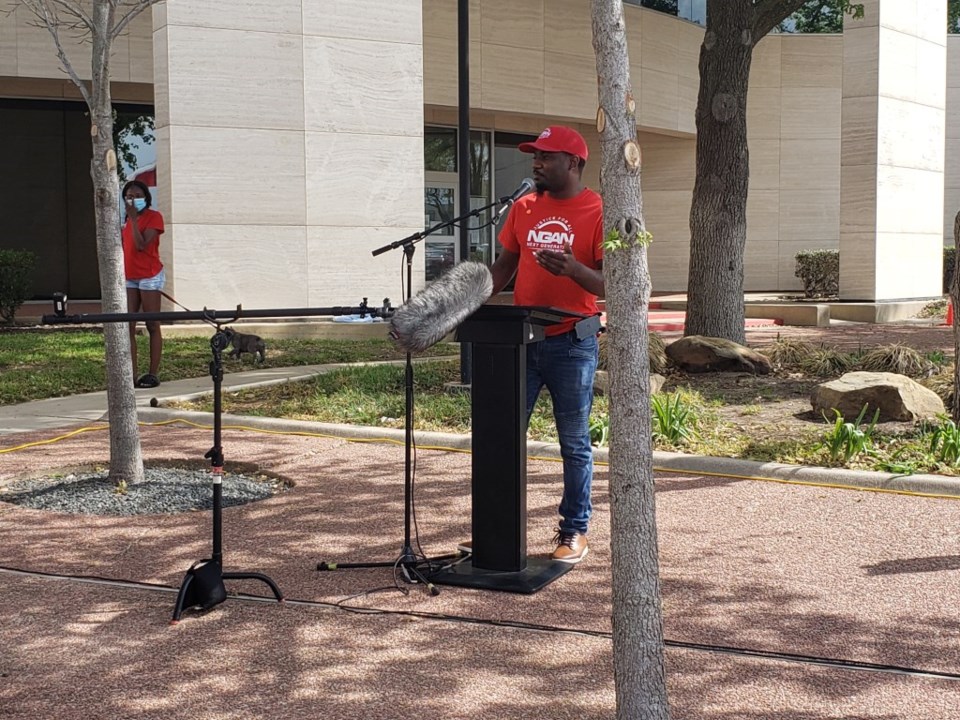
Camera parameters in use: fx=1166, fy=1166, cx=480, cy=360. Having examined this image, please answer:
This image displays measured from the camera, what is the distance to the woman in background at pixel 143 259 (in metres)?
11.1

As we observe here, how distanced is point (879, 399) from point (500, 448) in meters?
4.85

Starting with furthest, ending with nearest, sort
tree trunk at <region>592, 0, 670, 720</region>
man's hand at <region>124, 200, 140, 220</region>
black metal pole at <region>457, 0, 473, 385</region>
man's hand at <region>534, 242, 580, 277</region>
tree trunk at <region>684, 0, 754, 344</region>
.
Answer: tree trunk at <region>684, 0, 754, 344</region> < man's hand at <region>124, 200, 140, 220</region> < black metal pole at <region>457, 0, 473, 385</region> < man's hand at <region>534, 242, 580, 277</region> < tree trunk at <region>592, 0, 670, 720</region>

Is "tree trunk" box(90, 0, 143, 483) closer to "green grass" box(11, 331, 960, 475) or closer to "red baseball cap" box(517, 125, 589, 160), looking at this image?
"green grass" box(11, 331, 960, 475)

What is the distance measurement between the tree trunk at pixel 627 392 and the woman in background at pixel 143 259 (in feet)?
27.8

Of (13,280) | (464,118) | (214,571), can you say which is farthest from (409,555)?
(13,280)

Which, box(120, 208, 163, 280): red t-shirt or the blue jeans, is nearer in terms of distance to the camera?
the blue jeans

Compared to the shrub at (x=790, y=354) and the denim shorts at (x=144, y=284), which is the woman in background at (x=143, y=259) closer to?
the denim shorts at (x=144, y=284)

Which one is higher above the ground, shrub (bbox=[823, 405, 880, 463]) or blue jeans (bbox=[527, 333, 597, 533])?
blue jeans (bbox=[527, 333, 597, 533])

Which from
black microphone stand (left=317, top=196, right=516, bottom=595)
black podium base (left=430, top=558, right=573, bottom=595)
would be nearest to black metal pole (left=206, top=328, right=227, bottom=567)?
black microphone stand (left=317, top=196, right=516, bottom=595)

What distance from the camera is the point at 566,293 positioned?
17.8 ft

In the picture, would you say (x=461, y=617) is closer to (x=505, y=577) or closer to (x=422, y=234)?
(x=505, y=577)

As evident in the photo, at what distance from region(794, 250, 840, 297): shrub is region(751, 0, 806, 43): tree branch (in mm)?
10768

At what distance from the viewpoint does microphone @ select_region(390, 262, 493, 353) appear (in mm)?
4020

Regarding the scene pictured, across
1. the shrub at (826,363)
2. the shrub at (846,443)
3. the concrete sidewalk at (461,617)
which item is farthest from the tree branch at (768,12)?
the concrete sidewalk at (461,617)
